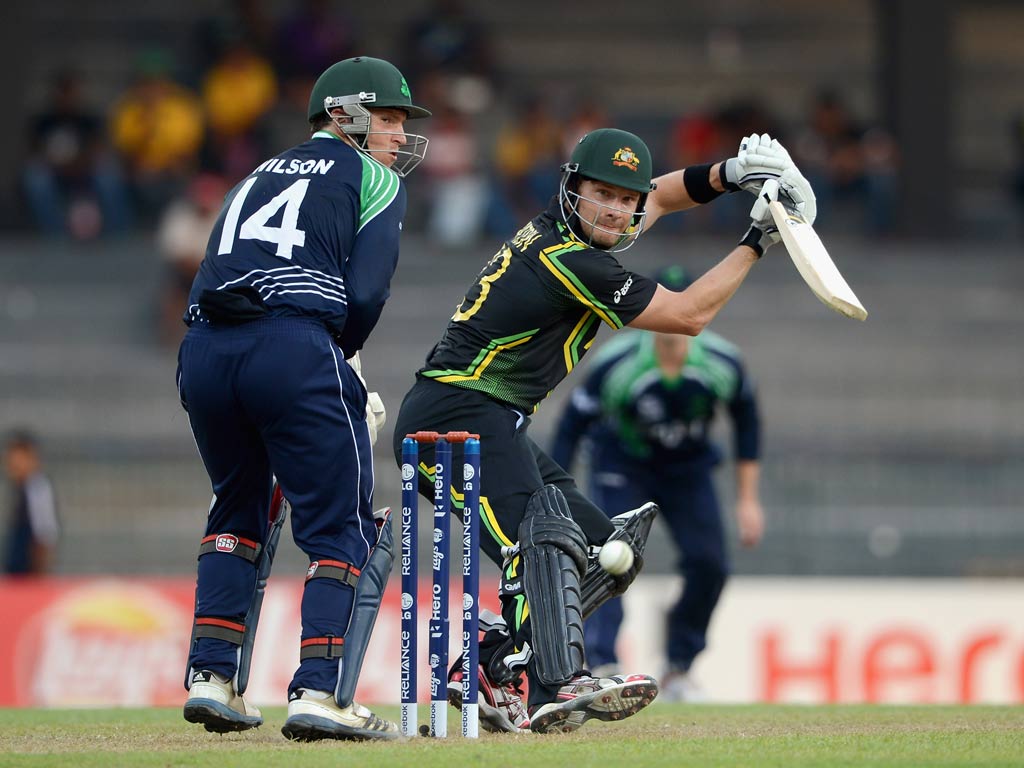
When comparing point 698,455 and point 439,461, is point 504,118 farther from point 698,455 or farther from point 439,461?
point 439,461

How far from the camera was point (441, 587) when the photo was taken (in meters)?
6.00

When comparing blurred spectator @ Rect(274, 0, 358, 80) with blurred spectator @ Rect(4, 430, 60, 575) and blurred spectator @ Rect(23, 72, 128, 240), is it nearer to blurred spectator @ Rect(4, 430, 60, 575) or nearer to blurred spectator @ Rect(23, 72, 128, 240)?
blurred spectator @ Rect(23, 72, 128, 240)

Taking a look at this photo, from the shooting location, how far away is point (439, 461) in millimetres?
6031

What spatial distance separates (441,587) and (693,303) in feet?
4.44

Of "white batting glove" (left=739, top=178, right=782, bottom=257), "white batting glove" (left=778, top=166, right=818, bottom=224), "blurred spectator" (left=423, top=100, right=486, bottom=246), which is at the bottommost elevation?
"white batting glove" (left=739, top=178, right=782, bottom=257)

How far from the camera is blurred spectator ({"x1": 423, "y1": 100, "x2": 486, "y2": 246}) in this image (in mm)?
19438

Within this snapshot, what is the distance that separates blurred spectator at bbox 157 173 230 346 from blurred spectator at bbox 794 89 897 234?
21.8 ft

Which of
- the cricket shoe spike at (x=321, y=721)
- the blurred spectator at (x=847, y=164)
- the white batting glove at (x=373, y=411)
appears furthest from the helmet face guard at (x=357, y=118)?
the blurred spectator at (x=847, y=164)

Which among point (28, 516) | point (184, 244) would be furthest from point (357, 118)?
point (184, 244)

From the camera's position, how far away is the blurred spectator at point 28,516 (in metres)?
13.9

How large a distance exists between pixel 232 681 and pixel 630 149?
2375mm

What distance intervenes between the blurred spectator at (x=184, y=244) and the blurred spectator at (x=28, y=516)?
3.49m

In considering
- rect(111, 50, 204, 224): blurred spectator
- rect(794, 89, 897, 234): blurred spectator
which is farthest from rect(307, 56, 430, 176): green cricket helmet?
rect(794, 89, 897, 234): blurred spectator

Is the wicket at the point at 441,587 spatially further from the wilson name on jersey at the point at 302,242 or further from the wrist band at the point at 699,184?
the wrist band at the point at 699,184
